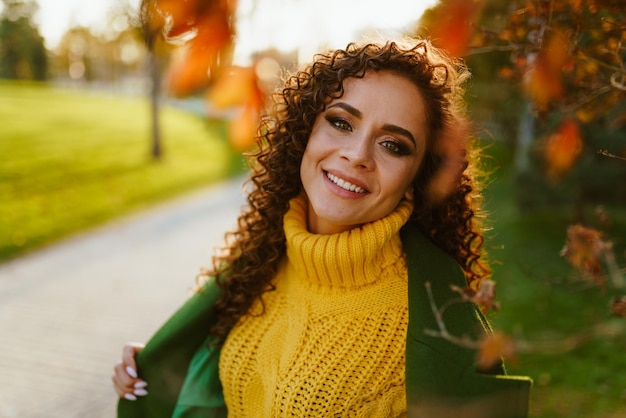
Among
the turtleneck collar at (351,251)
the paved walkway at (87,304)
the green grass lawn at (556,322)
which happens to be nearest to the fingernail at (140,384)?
Answer: the turtleneck collar at (351,251)

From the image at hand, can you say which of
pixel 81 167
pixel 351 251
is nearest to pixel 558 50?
pixel 351 251

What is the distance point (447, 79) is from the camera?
2.11m

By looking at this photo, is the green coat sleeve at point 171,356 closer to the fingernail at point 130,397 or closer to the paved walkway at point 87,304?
the fingernail at point 130,397

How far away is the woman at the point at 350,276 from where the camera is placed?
1.89 meters

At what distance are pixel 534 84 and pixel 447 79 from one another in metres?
0.33

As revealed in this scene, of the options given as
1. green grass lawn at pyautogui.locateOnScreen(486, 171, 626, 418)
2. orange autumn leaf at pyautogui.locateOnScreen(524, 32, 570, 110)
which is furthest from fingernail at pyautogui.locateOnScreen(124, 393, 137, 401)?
orange autumn leaf at pyautogui.locateOnScreen(524, 32, 570, 110)

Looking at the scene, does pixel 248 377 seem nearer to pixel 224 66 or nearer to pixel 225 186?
pixel 224 66

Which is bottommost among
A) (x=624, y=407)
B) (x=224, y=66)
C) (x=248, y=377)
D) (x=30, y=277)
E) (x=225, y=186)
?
(x=225, y=186)

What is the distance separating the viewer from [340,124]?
2.06 m

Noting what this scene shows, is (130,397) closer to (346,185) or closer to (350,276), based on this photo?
(350,276)

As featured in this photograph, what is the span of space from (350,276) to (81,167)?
38.1ft

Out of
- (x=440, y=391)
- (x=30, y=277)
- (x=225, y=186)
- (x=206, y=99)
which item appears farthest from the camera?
(x=225, y=186)

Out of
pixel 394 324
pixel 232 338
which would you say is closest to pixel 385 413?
pixel 394 324

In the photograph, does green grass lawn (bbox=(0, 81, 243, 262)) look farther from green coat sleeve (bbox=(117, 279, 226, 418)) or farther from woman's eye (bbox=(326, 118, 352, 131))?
green coat sleeve (bbox=(117, 279, 226, 418))
